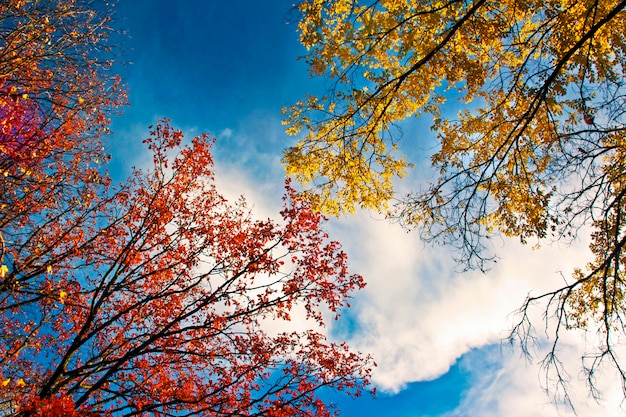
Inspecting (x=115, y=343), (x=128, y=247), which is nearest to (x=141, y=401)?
(x=115, y=343)

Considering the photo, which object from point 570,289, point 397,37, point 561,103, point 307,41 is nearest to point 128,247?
point 307,41

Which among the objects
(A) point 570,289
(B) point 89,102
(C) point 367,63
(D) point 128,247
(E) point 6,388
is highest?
(C) point 367,63

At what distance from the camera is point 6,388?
18.3 ft

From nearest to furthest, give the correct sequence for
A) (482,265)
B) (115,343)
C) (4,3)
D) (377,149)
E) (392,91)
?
(4,3)
(482,265)
(392,91)
(377,149)
(115,343)

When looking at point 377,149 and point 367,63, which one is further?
point 377,149

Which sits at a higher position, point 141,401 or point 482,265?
point 482,265

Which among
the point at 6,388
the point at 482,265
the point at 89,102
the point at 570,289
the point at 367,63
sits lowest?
the point at 6,388

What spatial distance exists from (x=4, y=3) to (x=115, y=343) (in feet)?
21.6

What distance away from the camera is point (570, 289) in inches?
189

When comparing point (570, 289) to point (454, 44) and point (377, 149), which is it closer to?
point (377, 149)

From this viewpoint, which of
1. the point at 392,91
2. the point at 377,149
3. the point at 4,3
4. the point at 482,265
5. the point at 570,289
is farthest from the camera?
the point at 377,149

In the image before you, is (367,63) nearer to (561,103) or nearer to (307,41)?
(307,41)

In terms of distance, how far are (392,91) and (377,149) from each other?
3.81 feet

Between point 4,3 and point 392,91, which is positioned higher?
point 392,91
